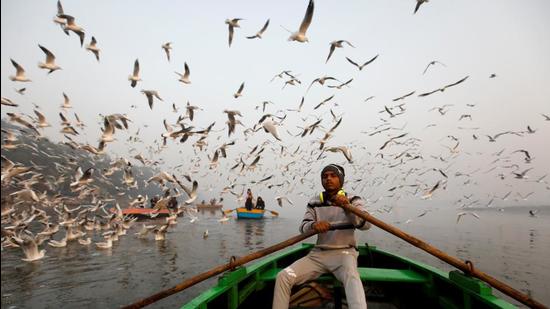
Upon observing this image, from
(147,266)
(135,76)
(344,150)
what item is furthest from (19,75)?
(344,150)

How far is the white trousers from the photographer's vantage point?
13.0 feet

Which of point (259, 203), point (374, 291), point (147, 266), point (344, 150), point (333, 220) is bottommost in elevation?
point (147, 266)

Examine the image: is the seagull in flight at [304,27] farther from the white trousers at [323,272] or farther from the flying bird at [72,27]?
the flying bird at [72,27]

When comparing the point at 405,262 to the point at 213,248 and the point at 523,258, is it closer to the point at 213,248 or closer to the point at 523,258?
the point at 213,248

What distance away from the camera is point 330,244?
15.6 ft

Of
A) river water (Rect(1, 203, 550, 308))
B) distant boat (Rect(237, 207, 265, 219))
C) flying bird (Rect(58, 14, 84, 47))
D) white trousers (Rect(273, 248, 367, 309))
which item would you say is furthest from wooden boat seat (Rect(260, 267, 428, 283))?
distant boat (Rect(237, 207, 265, 219))

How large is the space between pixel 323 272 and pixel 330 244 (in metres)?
0.44

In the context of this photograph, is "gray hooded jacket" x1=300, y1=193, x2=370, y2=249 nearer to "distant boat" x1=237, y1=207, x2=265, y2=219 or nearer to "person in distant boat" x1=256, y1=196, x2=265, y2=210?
"distant boat" x1=237, y1=207, x2=265, y2=219

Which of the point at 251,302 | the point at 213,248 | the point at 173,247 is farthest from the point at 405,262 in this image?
the point at 173,247

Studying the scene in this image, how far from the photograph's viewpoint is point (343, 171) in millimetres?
5176

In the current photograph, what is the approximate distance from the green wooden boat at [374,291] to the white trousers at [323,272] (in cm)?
45

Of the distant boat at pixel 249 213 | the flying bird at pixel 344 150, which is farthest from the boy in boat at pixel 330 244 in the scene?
the distant boat at pixel 249 213

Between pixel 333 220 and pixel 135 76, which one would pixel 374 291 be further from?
pixel 135 76

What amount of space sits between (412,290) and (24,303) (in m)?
10.3
